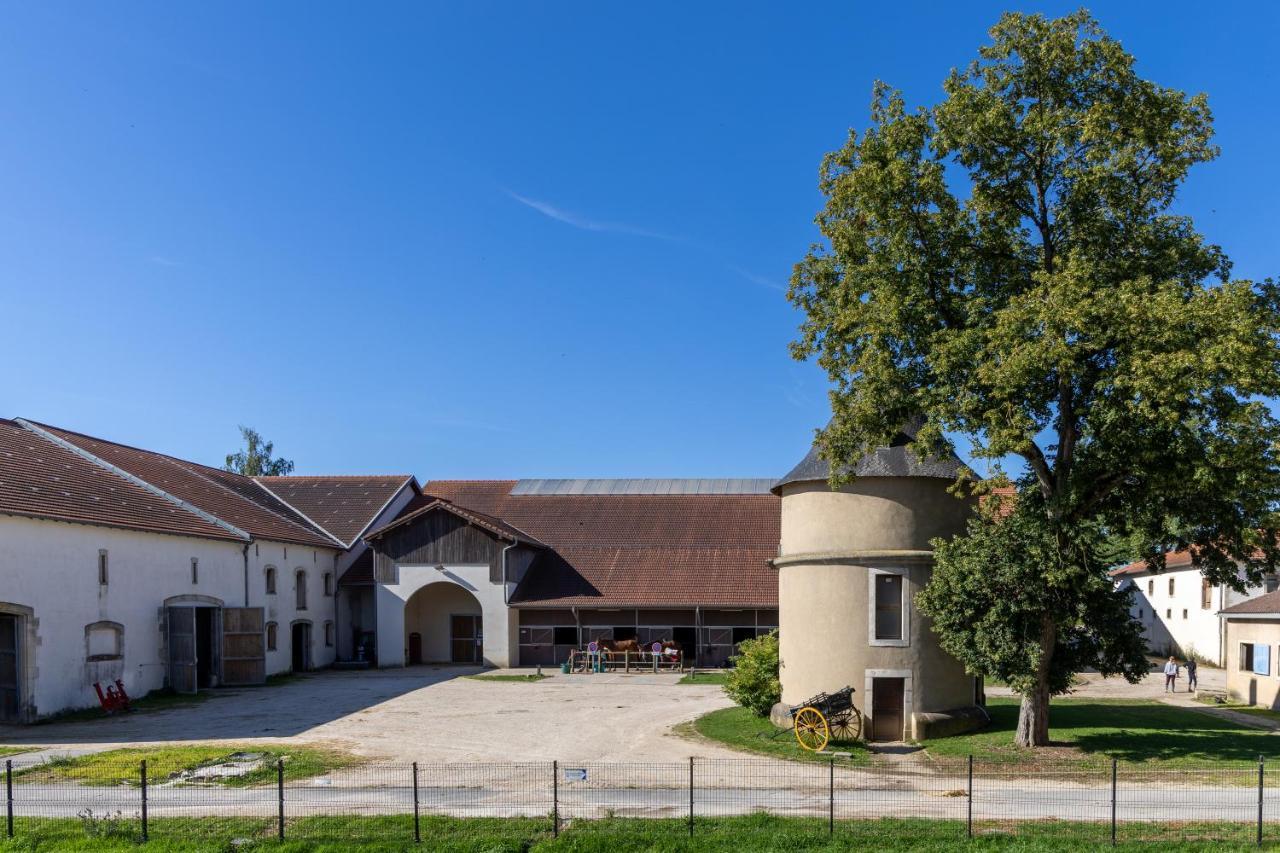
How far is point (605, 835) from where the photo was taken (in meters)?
15.8

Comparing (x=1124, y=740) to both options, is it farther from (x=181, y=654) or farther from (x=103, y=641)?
(x=181, y=654)

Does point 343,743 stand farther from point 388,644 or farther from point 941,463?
point 388,644

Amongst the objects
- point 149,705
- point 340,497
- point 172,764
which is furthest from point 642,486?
point 172,764

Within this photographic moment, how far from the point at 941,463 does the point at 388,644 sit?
28391 millimetres

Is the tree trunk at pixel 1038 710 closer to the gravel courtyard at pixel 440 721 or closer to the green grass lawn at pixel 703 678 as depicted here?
the gravel courtyard at pixel 440 721

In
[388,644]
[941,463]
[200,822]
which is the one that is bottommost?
[388,644]

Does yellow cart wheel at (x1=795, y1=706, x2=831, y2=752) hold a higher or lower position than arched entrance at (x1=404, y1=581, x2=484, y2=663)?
higher

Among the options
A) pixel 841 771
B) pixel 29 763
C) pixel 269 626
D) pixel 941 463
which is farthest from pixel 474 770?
pixel 269 626

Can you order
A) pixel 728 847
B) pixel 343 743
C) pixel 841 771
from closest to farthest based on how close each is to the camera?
pixel 728 847 < pixel 841 771 < pixel 343 743

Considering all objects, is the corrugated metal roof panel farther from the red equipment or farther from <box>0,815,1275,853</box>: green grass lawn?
<box>0,815,1275,853</box>: green grass lawn

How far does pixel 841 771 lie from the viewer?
21.2m

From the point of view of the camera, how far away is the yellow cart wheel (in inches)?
920

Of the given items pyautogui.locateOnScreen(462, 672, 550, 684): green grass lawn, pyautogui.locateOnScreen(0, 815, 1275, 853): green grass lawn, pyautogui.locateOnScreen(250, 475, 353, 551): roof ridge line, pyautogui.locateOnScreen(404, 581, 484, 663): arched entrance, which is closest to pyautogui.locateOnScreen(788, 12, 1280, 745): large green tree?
pyautogui.locateOnScreen(0, 815, 1275, 853): green grass lawn

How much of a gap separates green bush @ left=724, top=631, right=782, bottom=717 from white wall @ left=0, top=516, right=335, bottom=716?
18.8 m
